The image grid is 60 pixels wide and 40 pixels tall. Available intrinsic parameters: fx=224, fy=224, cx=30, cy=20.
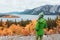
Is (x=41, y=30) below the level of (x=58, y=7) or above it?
below

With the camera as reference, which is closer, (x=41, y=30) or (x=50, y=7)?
(x=41, y=30)

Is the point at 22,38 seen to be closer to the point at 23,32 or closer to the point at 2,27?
the point at 23,32

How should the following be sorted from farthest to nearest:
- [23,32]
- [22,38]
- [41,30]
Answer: [23,32] < [22,38] < [41,30]

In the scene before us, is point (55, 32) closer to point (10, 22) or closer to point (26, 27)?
point (26, 27)

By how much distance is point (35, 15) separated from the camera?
30.6ft

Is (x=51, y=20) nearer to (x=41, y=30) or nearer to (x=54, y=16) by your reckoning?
(x=54, y=16)

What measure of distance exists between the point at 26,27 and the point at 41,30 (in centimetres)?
333

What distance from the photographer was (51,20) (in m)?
9.73

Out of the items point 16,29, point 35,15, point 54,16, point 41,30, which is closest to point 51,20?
point 54,16

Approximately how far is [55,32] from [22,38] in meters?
1.96

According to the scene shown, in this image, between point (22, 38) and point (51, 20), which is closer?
point (22, 38)

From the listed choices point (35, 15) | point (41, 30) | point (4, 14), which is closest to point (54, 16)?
point (35, 15)

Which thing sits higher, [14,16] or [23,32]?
[14,16]

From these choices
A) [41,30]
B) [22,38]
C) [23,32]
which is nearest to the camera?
[41,30]
